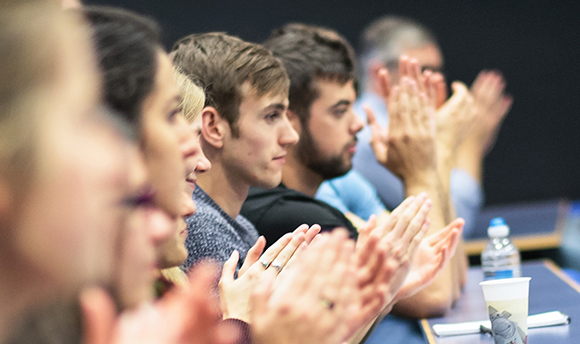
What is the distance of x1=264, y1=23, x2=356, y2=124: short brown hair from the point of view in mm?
2012

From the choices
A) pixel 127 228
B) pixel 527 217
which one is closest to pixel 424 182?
pixel 127 228

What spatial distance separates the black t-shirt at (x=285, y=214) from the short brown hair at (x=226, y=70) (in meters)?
0.25

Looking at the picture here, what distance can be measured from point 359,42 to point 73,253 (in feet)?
14.3

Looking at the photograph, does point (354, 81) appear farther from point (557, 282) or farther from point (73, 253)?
point (73, 253)

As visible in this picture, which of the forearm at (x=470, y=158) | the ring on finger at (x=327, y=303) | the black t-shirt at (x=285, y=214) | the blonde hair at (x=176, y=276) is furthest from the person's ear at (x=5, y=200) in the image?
the forearm at (x=470, y=158)

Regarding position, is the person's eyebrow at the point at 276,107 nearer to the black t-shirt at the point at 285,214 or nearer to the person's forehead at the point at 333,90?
the black t-shirt at the point at 285,214

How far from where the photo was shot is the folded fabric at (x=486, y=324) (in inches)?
49.7

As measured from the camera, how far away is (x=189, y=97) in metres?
1.34

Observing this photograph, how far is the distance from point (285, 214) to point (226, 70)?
0.41 metres


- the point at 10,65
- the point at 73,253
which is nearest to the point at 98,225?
the point at 73,253

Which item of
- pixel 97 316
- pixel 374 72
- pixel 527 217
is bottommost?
pixel 527 217

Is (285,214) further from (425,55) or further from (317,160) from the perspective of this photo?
(425,55)

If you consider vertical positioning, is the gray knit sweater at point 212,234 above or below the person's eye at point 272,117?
below

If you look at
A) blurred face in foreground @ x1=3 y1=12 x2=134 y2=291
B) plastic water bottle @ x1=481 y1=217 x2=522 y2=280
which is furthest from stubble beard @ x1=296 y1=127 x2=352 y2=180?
blurred face in foreground @ x1=3 y1=12 x2=134 y2=291
